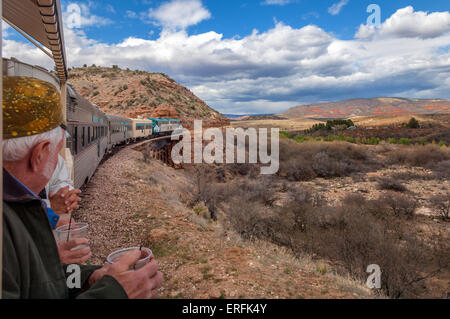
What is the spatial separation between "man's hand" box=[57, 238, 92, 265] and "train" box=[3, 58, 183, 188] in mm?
1050

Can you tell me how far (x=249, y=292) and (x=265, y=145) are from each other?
34423 millimetres

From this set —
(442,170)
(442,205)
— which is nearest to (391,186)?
(442,205)

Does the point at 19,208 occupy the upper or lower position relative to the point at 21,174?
lower

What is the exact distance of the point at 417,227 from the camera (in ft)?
47.9

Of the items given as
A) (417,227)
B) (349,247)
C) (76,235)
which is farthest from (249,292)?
(417,227)

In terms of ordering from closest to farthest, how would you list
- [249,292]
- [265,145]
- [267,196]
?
[249,292], [267,196], [265,145]

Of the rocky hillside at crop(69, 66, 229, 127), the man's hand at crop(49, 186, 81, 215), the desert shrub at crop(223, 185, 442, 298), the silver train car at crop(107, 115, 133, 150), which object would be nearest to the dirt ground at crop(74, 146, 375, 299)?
the desert shrub at crop(223, 185, 442, 298)

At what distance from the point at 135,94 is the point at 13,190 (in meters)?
63.5

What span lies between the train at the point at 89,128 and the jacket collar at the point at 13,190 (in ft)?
2.32

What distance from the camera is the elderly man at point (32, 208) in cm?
114

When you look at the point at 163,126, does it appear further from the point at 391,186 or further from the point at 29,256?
the point at 29,256

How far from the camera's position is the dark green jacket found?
1100 millimetres

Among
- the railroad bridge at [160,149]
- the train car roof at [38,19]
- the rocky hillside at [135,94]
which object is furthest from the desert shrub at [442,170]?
the rocky hillside at [135,94]

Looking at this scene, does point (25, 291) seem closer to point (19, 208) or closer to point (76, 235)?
point (19, 208)
